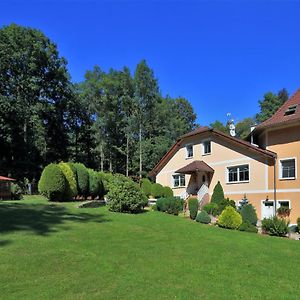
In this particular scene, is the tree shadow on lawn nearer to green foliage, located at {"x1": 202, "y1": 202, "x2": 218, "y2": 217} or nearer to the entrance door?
green foliage, located at {"x1": 202, "y1": 202, "x2": 218, "y2": 217}

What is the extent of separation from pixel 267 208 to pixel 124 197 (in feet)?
32.3

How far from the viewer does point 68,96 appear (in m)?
53.8

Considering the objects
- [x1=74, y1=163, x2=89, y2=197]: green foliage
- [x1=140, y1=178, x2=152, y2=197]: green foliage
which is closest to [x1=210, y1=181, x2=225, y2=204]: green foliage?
[x1=140, y1=178, x2=152, y2=197]: green foliage

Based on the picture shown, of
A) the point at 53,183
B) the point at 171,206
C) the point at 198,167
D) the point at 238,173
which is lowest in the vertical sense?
the point at 171,206

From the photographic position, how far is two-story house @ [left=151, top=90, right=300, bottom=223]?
2330cm

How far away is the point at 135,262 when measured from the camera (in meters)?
9.36

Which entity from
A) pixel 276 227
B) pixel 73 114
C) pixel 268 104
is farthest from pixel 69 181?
pixel 268 104

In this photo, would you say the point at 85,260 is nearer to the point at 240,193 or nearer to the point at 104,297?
the point at 104,297

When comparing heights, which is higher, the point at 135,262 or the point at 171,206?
the point at 171,206

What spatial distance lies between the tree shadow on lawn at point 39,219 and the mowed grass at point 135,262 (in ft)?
0.11

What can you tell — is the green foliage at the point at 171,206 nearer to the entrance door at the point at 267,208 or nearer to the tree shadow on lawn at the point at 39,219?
the entrance door at the point at 267,208

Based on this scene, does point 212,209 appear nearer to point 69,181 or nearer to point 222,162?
point 222,162

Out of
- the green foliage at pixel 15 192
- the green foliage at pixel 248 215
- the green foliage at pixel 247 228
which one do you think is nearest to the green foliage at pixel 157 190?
the green foliage at pixel 15 192

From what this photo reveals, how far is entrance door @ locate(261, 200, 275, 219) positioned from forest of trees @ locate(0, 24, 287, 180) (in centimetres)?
2811
